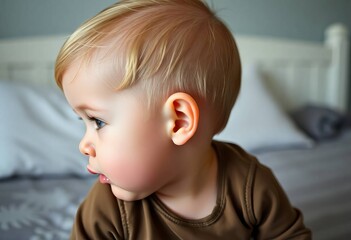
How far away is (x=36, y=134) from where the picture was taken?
3.53 feet

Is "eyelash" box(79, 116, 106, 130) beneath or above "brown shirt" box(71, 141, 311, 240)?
above

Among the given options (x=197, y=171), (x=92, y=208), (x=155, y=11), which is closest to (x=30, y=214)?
(x=92, y=208)

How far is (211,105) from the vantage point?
52 centimetres

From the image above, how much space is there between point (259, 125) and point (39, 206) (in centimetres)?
87

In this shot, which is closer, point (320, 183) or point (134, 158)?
point (134, 158)

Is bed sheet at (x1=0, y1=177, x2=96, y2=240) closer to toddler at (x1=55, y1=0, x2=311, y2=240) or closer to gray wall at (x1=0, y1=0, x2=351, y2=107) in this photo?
toddler at (x1=55, y1=0, x2=311, y2=240)

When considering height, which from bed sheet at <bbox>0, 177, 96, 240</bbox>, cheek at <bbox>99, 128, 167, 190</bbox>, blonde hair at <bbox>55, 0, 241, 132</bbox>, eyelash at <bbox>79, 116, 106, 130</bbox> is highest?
blonde hair at <bbox>55, 0, 241, 132</bbox>

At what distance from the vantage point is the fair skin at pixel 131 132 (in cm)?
47

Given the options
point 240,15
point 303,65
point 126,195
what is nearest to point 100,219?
point 126,195

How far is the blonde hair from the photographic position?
1.52 ft

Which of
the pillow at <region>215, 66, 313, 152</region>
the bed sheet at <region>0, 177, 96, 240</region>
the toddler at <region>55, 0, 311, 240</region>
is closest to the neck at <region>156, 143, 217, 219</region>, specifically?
the toddler at <region>55, 0, 311, 240</region>

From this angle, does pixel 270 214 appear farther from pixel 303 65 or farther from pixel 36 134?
pixel 303 65

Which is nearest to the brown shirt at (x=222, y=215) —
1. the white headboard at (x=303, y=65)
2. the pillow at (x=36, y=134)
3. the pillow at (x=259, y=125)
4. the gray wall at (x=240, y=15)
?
the pillow at (x=36, y=134)

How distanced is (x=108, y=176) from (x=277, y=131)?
102 cm
